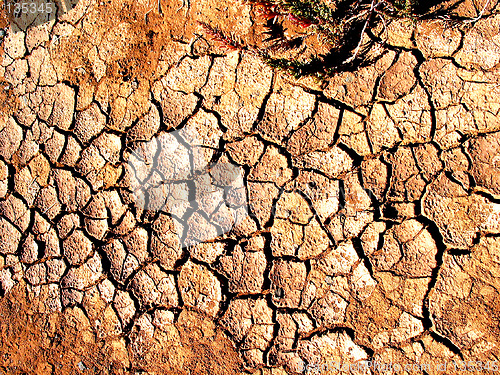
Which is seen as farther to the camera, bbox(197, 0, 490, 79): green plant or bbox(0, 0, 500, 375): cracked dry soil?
bbox(197, 0, 490, 79): green plant

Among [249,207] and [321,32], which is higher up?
[321,32]

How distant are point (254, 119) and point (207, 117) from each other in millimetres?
320

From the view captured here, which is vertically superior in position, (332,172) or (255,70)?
(255,70)

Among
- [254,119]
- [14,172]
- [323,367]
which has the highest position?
[254,119]

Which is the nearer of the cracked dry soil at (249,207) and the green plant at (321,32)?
the cracked dry soil at (249,207)

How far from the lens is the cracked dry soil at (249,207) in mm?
1921

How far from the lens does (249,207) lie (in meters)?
2.19

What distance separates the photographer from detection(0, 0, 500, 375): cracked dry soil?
1.92 meters

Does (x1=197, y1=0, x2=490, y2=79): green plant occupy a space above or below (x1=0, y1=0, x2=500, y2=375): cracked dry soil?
above

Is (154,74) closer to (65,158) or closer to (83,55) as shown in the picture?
(83,55)

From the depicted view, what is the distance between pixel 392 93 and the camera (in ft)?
6.77

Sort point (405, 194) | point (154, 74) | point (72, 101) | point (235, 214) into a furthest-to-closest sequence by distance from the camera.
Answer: point (72, 101)
point (154, 74)
point (235, 214)
point (405, 194)

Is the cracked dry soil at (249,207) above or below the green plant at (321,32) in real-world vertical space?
below

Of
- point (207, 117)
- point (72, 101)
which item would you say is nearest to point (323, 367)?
point (207, 117)
